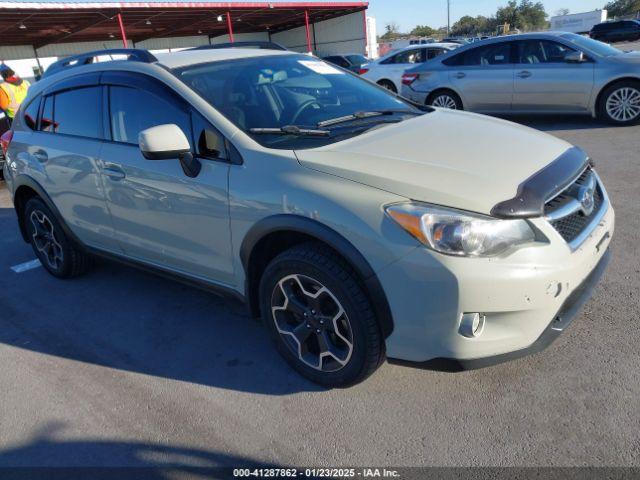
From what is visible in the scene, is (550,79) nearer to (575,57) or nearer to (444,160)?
(575,57)

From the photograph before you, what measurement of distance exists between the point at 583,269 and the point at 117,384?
261 centimetres

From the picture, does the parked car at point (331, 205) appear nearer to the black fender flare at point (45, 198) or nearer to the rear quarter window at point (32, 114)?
the black fender flare at point (45, 198)

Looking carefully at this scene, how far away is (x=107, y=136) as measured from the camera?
3646 millimetres

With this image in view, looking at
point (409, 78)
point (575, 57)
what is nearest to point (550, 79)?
point (575, 57)

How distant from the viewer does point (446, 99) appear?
9680 millimetres

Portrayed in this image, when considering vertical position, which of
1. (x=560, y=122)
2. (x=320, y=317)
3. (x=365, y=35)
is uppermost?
(x=365, y=35)

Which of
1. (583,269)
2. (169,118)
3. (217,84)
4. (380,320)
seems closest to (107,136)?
(169,118)

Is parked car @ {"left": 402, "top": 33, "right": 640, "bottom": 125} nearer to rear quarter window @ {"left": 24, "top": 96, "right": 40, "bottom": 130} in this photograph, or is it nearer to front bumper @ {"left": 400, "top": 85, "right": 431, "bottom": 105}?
front bumper @ {"left": 400, "top": 85, "right": 431, "bottom": 105}

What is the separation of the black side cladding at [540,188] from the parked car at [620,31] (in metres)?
40.4

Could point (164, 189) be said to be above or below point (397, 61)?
below

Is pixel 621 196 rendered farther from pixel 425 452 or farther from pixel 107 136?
pixel 107 136

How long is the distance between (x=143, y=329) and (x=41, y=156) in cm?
172

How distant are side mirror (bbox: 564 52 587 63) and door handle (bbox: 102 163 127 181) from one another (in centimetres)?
757

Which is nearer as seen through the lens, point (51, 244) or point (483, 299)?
point (483, 299)
